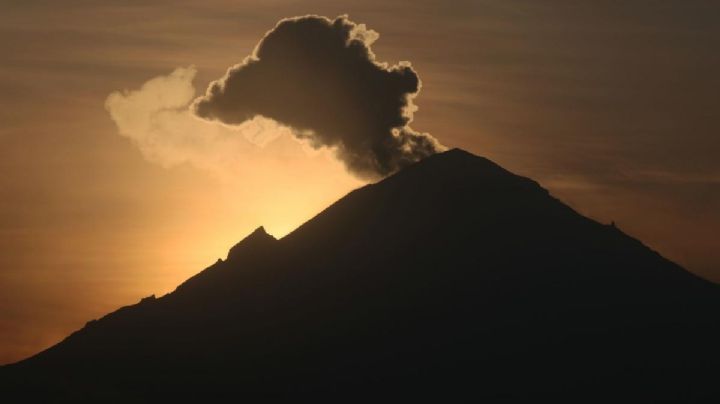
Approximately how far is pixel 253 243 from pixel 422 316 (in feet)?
108

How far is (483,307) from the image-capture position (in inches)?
6555

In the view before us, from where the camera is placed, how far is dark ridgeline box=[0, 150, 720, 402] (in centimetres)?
15188

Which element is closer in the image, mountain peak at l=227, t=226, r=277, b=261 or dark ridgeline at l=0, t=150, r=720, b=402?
dark ridgeline at l=0, t=150, r=720, b=402

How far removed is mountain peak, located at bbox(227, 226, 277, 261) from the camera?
186875 millimetres

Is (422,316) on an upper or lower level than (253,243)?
lower

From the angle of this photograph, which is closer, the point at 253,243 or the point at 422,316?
→ the point at 422,316

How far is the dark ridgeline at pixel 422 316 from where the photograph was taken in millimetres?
151875

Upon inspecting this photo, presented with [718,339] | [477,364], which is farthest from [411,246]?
[718,339]

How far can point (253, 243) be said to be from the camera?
188m

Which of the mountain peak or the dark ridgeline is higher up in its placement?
the mountain peak

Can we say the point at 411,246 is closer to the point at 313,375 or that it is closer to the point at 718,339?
the point at 313,375

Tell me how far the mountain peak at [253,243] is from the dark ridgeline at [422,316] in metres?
0.25

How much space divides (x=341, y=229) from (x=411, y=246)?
1190 cm

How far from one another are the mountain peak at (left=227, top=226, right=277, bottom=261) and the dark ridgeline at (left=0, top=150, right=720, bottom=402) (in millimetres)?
248
